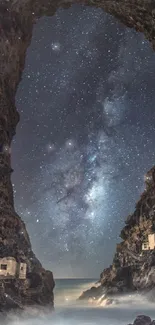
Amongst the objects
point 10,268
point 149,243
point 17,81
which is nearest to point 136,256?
point 149,243

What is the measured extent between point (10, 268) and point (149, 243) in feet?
60.7

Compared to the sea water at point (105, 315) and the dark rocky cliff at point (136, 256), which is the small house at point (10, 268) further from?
the dark rocky cliff at point (136, 256)

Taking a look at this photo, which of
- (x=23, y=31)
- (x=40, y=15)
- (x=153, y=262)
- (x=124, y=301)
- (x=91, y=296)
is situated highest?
(x=40, y=15)

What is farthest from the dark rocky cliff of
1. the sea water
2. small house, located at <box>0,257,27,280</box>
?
small house, located at <box>0,257,27,280</box>

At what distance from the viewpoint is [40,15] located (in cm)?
3694

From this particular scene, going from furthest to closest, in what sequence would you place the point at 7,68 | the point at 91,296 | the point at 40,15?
the point at 91,296 < the point at 40,15 < the point at 7,68

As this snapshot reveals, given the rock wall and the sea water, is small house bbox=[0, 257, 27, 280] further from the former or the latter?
the sea water

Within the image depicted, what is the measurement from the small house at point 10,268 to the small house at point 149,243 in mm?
16617

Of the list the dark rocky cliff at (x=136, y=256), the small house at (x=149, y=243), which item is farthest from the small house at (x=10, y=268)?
the small house at (x=149, y=243)

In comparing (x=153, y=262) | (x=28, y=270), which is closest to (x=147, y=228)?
(x=153, y=262)

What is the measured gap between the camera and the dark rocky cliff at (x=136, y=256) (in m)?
36.0

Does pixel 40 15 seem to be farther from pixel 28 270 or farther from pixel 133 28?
pixel 28 270

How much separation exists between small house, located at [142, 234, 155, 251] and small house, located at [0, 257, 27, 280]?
1662 centimetres

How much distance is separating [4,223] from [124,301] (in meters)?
16.8
